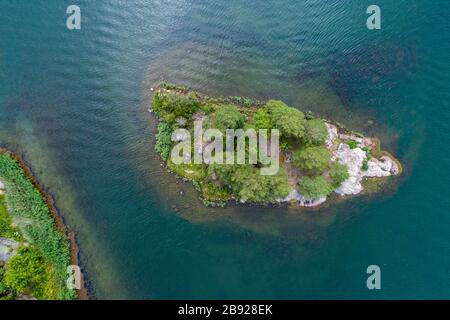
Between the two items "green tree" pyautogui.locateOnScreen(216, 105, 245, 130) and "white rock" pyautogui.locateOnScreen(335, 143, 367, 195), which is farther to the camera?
"white rock" pyautogui.locateOnScreen(335, 143, 367, 195)

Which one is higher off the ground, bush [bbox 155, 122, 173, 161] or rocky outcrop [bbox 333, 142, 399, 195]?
bush [bbox 155, 122, 173, 161]

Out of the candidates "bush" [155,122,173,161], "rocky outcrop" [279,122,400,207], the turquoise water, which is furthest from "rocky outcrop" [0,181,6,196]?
"rocky outcrop" [279,122,400,207]

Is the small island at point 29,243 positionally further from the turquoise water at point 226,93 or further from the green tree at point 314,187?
the green tree at point 314,187

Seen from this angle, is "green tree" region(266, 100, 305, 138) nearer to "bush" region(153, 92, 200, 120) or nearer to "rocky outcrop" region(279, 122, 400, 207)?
"rocky outcrop" region(279, 122, 400, 207)

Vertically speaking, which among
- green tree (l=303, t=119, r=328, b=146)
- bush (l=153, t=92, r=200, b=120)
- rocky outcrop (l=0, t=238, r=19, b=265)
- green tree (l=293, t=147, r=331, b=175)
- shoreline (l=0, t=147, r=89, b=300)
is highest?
bush (l=153, t=92, r=200, b=120)

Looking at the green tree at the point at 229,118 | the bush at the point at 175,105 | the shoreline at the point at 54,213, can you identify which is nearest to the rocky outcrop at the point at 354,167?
the green tree at the point at 229,118
